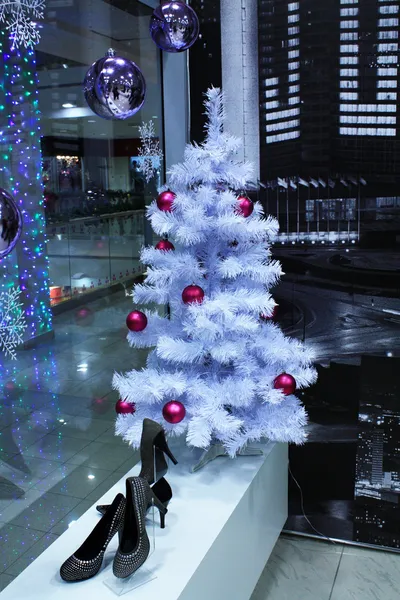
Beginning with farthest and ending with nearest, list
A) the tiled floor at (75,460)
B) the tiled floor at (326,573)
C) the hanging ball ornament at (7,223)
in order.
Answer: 1. the tiled floor at (326,573)
2. the tiled floor at (75,460)
3. the hanging ball ornament at (7,223)

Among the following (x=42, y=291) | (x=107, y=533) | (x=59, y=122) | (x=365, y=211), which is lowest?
(x=107, y=533)

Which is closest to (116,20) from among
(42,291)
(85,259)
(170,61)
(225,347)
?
(170,61)

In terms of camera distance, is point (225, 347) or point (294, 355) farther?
point (294, 355)

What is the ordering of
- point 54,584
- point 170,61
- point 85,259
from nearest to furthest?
point 54,584
point 85,259
point 170,61

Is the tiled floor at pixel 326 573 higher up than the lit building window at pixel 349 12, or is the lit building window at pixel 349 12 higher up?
the lit building window at pixel 349 12

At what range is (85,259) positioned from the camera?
10.5 ft

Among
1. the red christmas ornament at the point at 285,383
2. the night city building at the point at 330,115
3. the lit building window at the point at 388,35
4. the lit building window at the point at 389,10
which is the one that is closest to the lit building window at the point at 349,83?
the night city building at the point at 330,115

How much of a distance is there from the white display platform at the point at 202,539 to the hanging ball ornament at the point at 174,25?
1.94m

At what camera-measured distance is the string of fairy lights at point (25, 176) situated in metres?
2.54

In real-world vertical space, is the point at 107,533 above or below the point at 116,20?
below

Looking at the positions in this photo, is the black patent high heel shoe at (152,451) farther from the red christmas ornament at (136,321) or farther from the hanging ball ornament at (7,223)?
the hanging ball ornament at (7,223)

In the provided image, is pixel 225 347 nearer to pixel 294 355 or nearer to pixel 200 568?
pixel 294 355

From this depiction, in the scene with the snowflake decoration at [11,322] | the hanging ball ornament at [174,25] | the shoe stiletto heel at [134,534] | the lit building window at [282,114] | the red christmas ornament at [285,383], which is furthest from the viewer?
the lit building window at [282,114]

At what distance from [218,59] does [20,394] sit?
7.33ft
